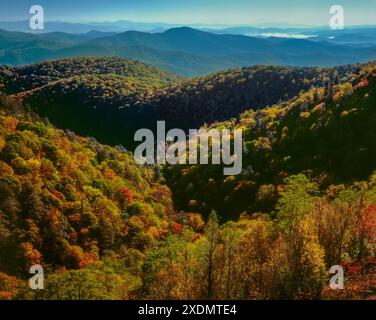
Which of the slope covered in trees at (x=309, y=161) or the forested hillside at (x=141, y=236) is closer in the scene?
the forested hillside at (x=141, y=236)

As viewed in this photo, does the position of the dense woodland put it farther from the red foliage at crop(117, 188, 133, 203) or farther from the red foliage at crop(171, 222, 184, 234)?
the red foliage at crop(117, 188, 133, 203)

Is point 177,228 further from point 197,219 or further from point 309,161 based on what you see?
point 309,161

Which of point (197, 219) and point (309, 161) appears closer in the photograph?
point (197, 219)

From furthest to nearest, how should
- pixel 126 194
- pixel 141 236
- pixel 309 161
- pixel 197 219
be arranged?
pixel 309 161 < pixel 197 219 < pixel 126 194 < pixel 141 236

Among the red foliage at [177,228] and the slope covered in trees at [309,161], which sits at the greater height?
the slope covered in trees at [309,161]

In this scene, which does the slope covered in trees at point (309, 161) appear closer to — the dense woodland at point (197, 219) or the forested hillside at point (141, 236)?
the dense woodland at point (197, 219)

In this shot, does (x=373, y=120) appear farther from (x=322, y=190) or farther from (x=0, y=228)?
(x=0, y=228)

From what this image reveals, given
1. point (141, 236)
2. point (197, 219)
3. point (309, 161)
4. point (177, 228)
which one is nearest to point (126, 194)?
A: point (177, 228)

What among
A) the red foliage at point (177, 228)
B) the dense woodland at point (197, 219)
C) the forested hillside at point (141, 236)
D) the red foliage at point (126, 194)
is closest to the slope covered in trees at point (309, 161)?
the dense woodland at point (197, 219)

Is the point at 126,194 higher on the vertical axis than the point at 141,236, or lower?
higher
